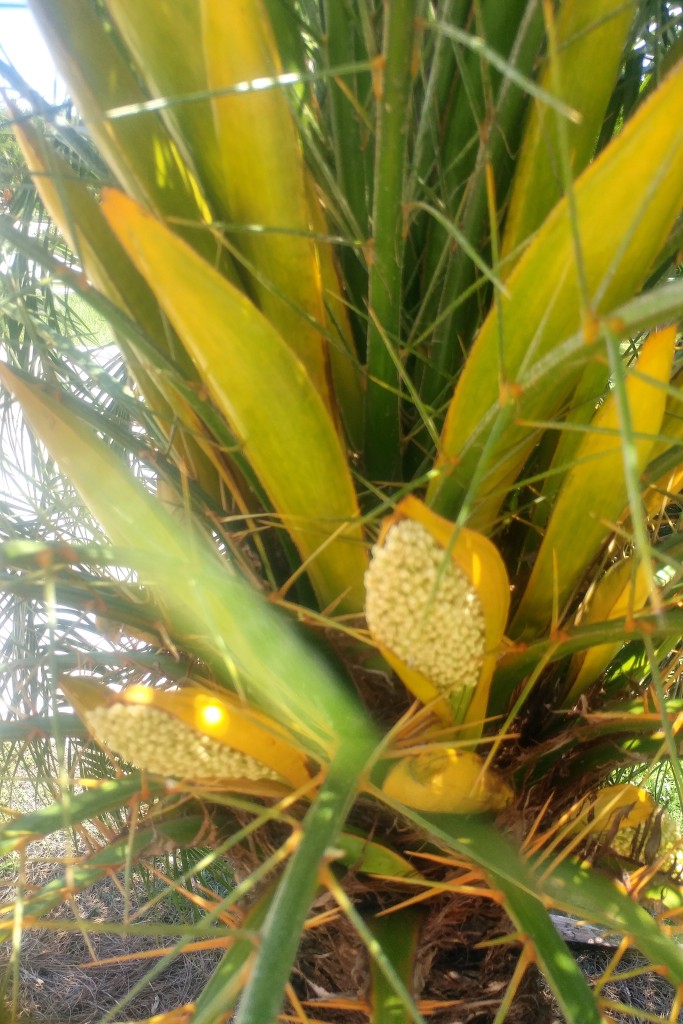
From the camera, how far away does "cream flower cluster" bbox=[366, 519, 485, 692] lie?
34cm

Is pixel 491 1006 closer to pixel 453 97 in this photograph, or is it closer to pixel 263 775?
pixel 263 775

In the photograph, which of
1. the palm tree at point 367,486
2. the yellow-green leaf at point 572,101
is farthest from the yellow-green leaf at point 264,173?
the yellow-green leaf at point 572,101

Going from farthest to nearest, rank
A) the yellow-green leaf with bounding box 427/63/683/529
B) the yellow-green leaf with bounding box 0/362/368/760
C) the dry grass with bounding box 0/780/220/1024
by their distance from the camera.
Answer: the dry grass with bounding box 0/780/220/1024 < the yellow-green leaf with bounding box 0/362/368/760 < the yellow-green leaf with bounding box 427/63/683/529

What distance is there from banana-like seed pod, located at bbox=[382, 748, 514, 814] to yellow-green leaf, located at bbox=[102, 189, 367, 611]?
4.0 inches

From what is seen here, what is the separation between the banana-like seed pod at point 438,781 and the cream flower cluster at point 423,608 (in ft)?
0.18

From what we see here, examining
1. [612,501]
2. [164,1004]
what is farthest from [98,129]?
[164,1004]

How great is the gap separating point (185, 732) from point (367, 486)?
6.4 inches

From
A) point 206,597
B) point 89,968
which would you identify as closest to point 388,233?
point 206,597

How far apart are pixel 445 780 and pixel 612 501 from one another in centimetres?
17

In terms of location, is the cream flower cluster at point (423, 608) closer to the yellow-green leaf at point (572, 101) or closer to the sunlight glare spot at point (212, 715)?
the sunlight glare spot at point (212, 715)

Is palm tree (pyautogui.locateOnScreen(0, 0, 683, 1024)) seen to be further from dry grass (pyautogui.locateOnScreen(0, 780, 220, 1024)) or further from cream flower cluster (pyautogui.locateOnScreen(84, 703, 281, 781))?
dry grass (pyautogui.locateOnScreen(0, 780, 220, 1024))

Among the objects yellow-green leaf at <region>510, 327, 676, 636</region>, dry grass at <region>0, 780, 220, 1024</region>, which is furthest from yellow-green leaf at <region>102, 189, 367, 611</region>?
dry grass at <region>0, 780, 220, 1024</region>

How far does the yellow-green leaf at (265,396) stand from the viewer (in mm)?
350

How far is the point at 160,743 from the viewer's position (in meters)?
0.36
